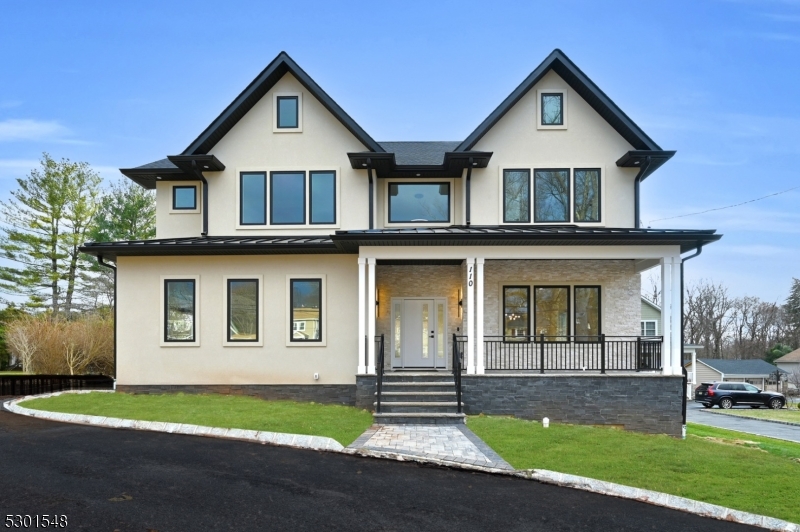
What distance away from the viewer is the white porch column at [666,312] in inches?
520

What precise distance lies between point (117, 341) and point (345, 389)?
5908mm

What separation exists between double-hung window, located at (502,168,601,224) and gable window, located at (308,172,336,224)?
15.3 feet

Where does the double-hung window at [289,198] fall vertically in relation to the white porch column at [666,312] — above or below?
above

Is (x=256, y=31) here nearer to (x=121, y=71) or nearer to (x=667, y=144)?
(x=121, y=71)

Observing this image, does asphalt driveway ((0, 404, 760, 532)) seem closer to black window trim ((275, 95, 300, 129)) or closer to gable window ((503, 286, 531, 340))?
gable window ((503, 286, 531, 340))

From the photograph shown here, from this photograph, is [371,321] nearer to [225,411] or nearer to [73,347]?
[225,411]

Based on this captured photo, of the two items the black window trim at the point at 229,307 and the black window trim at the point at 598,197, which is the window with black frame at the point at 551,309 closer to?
the black window trim at the point at 598,197

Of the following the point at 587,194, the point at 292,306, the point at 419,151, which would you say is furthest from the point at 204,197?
the point at 587,194

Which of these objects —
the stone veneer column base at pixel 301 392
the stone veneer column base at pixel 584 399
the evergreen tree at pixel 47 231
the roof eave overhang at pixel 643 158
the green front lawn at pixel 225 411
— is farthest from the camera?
the evergreen tree at pixel 47 231

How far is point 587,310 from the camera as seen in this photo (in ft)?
51.2

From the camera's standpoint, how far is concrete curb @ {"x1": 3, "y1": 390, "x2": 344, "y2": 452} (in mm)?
9273

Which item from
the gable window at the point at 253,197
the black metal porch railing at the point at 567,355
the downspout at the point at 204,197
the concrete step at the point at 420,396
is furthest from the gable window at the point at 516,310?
the downspout at the point at 204,197

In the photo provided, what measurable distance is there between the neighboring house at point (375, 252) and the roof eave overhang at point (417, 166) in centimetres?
6

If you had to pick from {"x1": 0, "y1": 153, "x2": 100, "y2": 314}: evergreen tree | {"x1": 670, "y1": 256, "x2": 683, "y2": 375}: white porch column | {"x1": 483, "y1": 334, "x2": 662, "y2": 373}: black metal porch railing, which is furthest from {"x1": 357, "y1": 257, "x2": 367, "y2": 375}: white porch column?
{"x1": 0, "y1": 153, "x2": 100, "y2": 314}: evergreen tree
